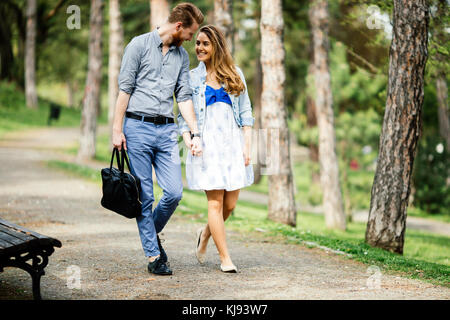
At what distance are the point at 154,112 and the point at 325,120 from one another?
11602mm

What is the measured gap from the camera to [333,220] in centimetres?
1694

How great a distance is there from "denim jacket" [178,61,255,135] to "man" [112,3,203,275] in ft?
0.33

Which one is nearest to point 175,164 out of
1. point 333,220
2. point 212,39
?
point 212,39

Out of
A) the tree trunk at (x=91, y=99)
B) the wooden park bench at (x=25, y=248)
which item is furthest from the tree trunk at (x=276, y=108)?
the tree trunk at (x=91, y=99)

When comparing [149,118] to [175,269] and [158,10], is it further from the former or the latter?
[158,10]

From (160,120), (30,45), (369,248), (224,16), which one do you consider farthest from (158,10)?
(30,45)

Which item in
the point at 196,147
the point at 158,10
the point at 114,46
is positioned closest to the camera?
the point at 196,147

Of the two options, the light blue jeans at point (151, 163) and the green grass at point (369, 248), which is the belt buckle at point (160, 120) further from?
the green grass at point (369, 248)

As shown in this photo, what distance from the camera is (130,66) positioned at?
17.7 ft

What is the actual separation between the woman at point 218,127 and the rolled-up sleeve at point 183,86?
7 cm

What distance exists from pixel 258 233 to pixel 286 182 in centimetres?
246
